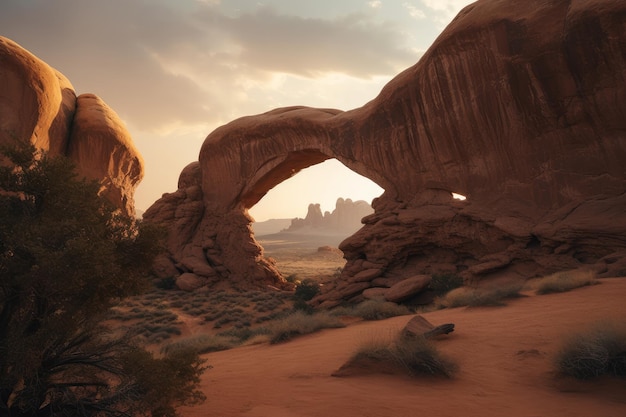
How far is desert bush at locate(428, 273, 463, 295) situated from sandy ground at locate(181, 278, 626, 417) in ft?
19.9

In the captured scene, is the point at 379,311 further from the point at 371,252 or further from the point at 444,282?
the point at 371,252

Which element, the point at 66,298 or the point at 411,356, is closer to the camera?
the point at 66,298

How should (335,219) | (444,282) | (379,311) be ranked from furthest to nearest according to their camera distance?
(335,219) < (444,282) < (379,311)

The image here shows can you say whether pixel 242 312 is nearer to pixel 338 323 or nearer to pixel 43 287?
pixel 338 323

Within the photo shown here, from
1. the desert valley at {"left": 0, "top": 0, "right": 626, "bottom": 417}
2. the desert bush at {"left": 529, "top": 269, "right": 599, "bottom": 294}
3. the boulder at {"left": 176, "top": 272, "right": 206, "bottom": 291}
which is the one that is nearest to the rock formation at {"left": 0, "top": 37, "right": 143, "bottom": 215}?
the desert valley at {"left": 0, "top": 0, "right": 626, "bottom": 417}

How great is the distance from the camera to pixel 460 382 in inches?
182

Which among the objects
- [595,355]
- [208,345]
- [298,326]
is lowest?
[208,345]

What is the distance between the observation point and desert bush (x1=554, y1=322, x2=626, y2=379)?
4246mm

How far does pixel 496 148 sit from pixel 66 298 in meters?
14.6

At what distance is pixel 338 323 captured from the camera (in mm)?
9617

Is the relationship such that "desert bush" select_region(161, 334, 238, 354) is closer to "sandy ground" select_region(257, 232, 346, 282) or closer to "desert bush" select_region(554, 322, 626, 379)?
"desert bush" select_region(554, 322, 626, 379)

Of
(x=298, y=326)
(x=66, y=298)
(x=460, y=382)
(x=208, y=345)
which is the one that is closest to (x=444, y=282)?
(x=298, y=326)

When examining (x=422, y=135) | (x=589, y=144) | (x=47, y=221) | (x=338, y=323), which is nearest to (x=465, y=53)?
(x=422, y=135)

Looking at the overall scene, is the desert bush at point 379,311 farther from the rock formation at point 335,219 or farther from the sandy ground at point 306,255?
the rock formation at point 335,219
